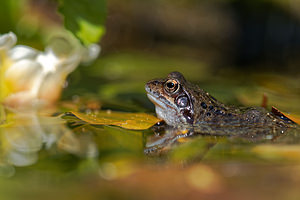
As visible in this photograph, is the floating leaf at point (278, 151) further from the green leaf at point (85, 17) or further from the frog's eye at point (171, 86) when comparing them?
the green leaf at point (85, 17)

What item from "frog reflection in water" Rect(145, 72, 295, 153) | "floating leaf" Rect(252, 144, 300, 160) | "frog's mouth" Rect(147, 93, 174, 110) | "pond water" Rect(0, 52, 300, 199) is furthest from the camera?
"frog's mouth" Rect(147, 93, 174, 110)

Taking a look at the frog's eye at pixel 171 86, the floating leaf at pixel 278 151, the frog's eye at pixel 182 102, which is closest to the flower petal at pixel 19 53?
the frog's eye at pixel 171 86

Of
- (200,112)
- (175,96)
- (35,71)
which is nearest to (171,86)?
(175,96)

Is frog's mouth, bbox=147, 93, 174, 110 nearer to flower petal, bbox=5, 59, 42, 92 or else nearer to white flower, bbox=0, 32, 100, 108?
white flower, bbox=0, 32, 100, 108

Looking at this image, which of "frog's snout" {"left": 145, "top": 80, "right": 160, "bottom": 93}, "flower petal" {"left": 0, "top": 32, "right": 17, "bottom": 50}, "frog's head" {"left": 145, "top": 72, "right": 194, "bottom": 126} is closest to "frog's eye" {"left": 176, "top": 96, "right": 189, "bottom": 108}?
"frog's head" {"left": 145, "top": 72, "right": 194, "bottom": 126}

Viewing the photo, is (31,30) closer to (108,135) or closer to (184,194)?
(108,135)

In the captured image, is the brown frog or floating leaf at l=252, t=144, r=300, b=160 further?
the brown frog

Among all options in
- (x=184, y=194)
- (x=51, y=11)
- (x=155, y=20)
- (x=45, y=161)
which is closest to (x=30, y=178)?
(x=45, y=161)
